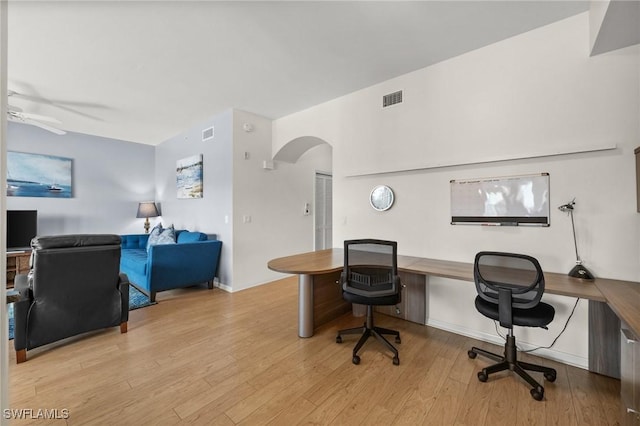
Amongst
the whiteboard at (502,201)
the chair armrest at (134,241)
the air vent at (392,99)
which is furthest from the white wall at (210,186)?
the whiteboard at (502,201)

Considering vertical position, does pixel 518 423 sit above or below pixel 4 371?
below

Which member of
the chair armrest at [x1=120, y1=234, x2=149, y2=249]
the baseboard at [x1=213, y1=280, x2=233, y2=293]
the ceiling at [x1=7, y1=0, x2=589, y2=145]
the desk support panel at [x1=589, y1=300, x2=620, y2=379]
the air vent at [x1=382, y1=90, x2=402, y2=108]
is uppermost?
the ceiling at [x1=7, y1=0, x2=589, y2=145]

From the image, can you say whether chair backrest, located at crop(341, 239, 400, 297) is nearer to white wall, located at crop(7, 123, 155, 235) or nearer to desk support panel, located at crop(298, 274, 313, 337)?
desk support panel, located at crop(298, 274, 313, 337)

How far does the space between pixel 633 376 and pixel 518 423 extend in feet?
2.06

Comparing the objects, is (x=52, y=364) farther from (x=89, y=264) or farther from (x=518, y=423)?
(x=518, y=423)

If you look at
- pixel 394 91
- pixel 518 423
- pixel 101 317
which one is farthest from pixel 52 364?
pixel 394 91

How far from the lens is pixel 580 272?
195 cm

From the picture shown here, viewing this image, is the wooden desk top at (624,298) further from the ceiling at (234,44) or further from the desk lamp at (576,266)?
the ceiling at (234,44)

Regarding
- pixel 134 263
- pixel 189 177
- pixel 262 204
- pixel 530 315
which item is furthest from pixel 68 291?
pixel 530 315

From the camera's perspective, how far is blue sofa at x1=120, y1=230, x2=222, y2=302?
134 inches

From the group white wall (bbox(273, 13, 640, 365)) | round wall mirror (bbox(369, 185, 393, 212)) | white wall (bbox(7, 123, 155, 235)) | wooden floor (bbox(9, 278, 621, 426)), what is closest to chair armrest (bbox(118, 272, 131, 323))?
wooden floor (bbox(9, 278, 621, 426))

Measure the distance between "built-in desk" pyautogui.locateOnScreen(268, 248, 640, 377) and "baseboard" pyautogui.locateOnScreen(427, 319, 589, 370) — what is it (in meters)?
0.07

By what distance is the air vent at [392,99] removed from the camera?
2975 millimetres

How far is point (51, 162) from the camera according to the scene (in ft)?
15.4
